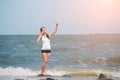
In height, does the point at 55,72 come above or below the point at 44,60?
below

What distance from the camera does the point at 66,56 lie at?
6156mm

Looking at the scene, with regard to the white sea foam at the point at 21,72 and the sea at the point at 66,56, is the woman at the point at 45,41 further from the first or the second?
the white sea foam at the point at 21,72

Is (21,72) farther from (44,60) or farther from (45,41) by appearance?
(45,41)

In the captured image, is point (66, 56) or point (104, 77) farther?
point (66, 56)

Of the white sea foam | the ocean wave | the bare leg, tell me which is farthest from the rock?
the bare leg

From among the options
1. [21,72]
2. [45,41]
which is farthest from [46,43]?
[21,72]

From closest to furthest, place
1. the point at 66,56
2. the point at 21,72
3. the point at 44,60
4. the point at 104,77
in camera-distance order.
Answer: the point at 104,77
the point at 44,60
the point at 21,72
the point at 66,56

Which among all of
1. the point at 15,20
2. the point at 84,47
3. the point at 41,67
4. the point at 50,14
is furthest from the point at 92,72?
the point at 15,20

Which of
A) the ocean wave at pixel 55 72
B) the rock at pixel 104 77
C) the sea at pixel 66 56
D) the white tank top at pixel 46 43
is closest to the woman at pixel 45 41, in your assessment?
the white tank top at pixel 46 43

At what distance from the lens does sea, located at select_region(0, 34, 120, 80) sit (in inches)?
232

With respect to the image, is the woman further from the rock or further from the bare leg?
the rock

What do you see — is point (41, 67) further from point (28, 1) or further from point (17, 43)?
point (28, 1)

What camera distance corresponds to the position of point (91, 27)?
602 cm

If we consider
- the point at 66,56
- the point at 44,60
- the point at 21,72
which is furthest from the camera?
the point at 66,56
